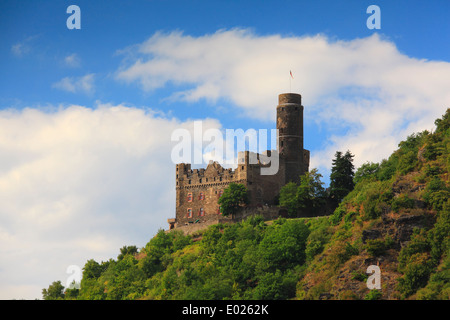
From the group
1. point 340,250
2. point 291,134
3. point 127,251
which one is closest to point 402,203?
point 340,250

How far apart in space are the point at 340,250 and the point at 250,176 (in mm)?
24674

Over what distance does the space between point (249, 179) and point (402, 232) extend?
28254 millimetres

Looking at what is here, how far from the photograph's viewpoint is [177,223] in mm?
122625

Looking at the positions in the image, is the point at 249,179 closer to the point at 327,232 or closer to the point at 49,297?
the point at 327,232

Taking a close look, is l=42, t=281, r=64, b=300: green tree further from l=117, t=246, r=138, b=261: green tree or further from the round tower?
the round tower

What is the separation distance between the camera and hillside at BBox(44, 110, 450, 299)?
91.0 meters

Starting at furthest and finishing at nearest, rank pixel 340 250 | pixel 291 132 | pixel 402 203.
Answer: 1. pixel 291 132
2. pixel 340 250
3. pixel 402 203

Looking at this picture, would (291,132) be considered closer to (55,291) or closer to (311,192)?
(311,192)

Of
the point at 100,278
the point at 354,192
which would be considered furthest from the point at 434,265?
the point at 100,278

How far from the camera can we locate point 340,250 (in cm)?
9619

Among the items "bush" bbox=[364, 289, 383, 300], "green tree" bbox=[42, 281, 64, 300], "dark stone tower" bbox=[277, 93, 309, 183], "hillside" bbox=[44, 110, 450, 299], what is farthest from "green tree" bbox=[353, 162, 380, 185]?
"green tree" bbox=[42, 281, 64, 300]

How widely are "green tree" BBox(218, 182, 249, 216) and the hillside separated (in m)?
2.46
